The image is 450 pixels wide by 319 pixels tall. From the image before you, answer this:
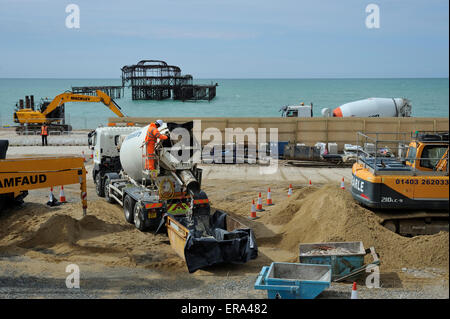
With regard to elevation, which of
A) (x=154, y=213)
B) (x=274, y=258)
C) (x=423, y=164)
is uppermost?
(x=423, y=164)

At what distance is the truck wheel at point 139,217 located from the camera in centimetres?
1327

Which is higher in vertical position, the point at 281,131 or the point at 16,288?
the point at 281,131

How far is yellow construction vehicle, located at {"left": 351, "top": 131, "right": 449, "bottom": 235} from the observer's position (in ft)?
33.8

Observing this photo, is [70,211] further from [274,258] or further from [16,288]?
[274,258]

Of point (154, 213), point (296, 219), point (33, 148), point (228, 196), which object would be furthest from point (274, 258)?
point (33, 148)

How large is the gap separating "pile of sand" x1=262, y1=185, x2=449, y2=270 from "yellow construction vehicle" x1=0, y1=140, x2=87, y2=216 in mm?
6229

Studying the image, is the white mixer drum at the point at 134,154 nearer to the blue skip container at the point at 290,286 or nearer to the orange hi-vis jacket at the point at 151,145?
the orange hi-vis jacket at the point at 151,145

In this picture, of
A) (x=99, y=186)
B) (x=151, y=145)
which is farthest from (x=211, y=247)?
(x=99, y=186)

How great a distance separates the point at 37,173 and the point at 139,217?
317 centimetres

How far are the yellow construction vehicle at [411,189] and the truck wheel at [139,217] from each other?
6174mm
